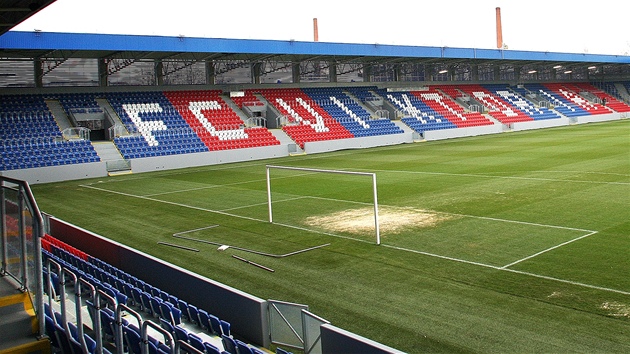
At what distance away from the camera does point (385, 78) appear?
2167 inches

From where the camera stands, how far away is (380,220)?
640 inches

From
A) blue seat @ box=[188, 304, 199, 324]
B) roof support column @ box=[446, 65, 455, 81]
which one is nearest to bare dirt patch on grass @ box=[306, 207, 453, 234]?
blue seat @ box=[188, 304, 199, 324]

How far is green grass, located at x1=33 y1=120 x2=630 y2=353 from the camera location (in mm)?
8555

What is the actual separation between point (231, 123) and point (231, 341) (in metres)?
34.7

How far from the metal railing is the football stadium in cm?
3

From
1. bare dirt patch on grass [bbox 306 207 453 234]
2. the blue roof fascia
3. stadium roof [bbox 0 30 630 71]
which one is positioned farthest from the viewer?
stadium roof [bbox 0 30 630 71]

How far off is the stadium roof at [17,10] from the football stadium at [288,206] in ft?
0.24

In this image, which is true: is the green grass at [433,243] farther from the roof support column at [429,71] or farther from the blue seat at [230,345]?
the roof support column at [429,71]

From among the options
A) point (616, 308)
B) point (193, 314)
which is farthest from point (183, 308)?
point (616, 308)

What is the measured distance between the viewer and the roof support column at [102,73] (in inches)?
1512

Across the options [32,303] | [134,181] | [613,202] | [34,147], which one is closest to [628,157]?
[613,202]

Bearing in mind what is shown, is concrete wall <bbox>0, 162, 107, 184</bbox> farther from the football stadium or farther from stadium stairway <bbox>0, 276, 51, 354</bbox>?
stadium stairway <bbox>0, 276, 51, 354</bbox>

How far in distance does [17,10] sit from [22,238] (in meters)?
8.43

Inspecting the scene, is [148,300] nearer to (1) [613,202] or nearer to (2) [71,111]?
(1) [613,202]
